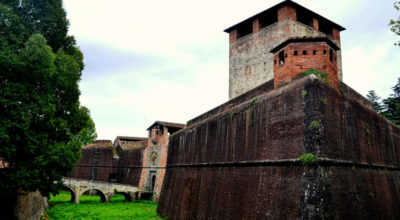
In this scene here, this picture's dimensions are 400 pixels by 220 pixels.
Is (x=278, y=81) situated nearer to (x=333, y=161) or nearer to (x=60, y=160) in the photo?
(x=333, y=161)

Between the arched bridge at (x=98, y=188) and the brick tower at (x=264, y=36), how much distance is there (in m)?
13.9

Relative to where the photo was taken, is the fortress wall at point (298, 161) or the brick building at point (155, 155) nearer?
the fortress wall at point (298, 161)

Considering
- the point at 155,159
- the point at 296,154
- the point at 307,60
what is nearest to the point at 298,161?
the point at 296,154

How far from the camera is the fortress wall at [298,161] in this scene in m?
6.38

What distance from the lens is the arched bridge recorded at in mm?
23375

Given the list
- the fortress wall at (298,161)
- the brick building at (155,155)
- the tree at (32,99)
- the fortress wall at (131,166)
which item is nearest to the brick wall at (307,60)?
the fortress wall at (298,161)

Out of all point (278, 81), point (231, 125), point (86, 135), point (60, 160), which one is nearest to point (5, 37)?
point (60, 160)

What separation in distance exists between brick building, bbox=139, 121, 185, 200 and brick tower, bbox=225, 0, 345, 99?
9327mm

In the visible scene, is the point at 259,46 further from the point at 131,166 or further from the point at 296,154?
the point at 131,166

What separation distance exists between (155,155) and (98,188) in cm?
576

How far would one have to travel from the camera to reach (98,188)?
24047mm

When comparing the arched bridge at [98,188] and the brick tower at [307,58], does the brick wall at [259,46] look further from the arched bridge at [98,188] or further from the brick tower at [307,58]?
the arched bridge at [98,188]

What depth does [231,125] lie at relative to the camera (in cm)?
1027

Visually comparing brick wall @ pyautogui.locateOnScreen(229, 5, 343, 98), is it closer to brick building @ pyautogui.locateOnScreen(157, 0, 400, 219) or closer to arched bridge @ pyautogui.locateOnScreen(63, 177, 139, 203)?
brick building @ pyautogui.locateOnScreen(157, 0, 400, 219)
